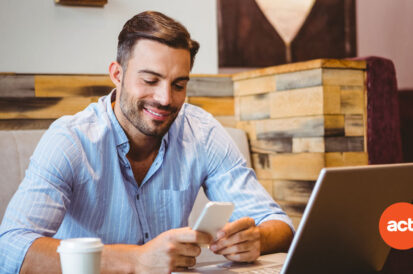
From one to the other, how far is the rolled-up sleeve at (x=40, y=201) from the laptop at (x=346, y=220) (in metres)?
0.39

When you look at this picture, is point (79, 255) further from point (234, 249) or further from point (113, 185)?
point (113, 185)

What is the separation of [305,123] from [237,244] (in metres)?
1.03

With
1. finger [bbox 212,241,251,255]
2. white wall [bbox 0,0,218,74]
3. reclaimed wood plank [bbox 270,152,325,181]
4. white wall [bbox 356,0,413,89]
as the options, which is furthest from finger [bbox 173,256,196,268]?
white wall [bbox 356,0,413,89]

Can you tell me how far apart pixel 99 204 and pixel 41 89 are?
820mm

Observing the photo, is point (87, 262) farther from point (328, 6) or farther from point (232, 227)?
point (328, 6)

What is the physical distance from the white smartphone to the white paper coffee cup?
0.22m

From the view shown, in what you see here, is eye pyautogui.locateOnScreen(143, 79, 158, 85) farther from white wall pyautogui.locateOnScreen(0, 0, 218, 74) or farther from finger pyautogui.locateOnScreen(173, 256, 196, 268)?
white wall pyautogui.locateOnScreen(0, 0, 218, 74)

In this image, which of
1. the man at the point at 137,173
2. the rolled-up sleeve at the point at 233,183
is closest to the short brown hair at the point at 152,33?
the man at the point at 137,173

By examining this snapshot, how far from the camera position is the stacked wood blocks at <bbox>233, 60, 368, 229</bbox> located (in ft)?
6.66

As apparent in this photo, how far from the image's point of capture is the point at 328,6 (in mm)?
2912

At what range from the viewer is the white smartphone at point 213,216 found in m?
0.91

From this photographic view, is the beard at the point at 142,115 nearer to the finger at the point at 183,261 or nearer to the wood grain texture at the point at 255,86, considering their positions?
the finger at the point at 183,261

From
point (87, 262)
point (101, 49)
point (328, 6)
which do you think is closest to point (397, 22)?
point (328, 6)

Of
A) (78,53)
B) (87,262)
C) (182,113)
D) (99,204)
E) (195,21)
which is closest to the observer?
(87,262)
